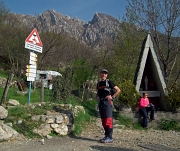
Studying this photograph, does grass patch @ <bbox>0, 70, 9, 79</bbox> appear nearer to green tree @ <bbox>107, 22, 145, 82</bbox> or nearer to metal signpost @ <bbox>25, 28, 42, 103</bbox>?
green tree @ <bbox>107, 22, 145, 82</bbox>

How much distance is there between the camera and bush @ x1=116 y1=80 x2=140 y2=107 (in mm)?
9328

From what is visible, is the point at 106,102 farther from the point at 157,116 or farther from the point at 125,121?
the point at 157,116

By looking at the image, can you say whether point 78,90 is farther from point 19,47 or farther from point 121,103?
point 19,47

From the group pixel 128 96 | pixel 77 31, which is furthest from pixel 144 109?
pixel 77 31

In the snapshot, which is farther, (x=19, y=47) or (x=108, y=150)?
(x=19, y=47)

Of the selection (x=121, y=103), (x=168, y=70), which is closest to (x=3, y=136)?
(x=121, y=103)

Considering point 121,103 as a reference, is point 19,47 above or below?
above

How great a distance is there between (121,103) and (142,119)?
1076 millimetres

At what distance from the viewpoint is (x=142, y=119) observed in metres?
9.09

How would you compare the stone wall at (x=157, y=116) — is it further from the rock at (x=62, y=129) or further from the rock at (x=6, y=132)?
the rock at (x=6, y=132)

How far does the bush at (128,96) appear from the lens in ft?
30.6

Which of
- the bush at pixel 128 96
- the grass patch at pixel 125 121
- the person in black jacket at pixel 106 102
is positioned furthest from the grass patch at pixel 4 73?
the person in black jacket at pixel 106 102

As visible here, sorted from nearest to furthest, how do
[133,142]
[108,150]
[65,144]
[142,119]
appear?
1. [108,150]
2. [65,144]
3. [133,142]
4. [142,119]

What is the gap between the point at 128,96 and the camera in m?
9.32
